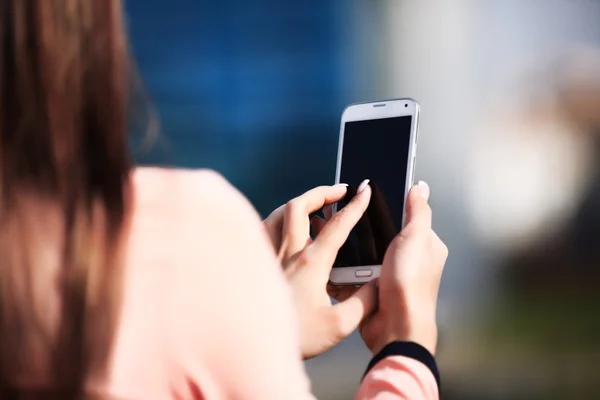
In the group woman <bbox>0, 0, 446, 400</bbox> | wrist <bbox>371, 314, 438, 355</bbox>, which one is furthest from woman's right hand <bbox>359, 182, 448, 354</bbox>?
woman <bbox>0, 0, 446, 400</bbox>

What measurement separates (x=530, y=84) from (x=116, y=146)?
551cm

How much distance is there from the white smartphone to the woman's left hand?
11 centimetres

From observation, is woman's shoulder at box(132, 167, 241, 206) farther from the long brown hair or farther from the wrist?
the wrist

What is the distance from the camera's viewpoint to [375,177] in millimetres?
1258

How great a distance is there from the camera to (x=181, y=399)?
0.52 meters

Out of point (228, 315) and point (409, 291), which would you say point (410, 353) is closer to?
point (409, 291)

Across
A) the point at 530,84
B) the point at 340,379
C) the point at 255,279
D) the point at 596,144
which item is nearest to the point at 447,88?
the point at 530,84

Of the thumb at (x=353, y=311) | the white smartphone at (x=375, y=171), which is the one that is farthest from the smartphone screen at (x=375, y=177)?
the thumb at (x=353, y=311)

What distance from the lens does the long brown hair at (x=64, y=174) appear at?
0.49m

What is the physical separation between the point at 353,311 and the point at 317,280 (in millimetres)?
53

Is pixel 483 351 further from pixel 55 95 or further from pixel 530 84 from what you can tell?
pixel 55 95

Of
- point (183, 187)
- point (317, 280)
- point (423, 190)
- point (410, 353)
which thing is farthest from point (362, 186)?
point (183, 187)

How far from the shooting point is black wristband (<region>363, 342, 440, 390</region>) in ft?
2.49

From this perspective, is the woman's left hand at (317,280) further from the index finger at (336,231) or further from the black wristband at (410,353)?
the black wristband at (410,353)
